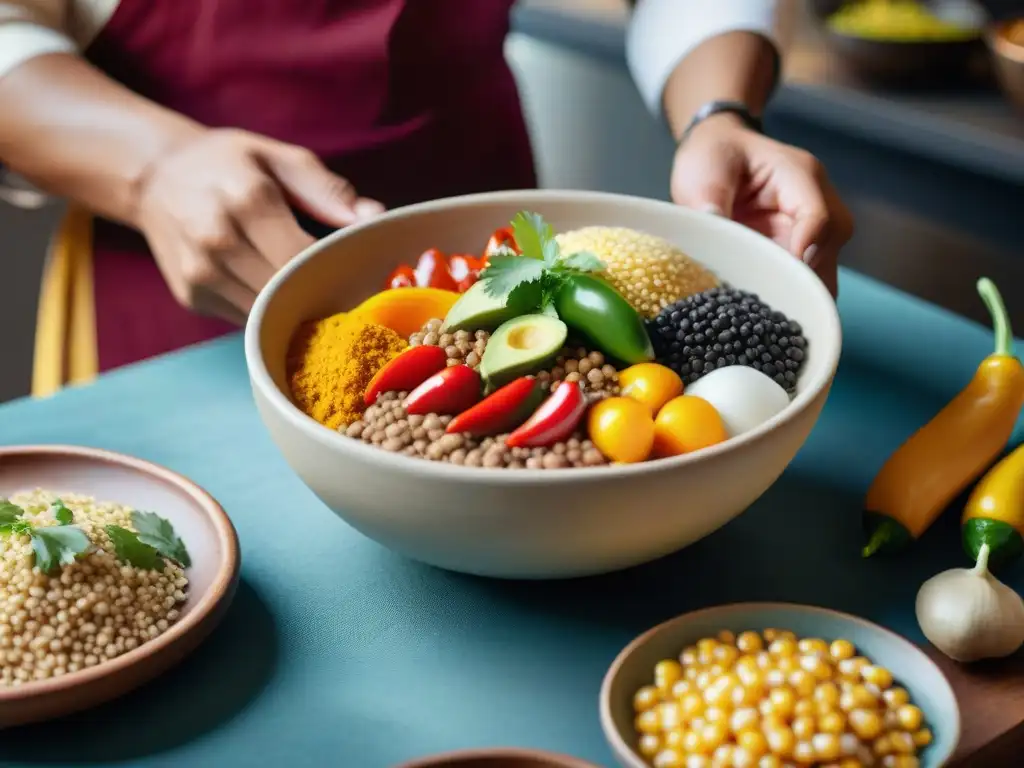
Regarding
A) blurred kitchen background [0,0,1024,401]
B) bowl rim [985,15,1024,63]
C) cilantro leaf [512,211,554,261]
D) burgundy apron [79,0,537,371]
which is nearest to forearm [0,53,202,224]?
burgundy apron [79,0,537,371]

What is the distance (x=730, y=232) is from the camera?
0.99 meters

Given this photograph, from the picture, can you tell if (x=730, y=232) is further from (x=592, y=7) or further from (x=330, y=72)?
(x=592, y=7)

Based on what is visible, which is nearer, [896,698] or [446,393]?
[896,698]

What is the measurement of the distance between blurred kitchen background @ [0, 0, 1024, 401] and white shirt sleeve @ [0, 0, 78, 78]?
3.30 ft

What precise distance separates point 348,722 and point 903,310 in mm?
767

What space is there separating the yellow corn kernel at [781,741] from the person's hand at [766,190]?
50 centimetres

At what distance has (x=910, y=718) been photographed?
2.19 feet

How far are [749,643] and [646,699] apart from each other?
8 centimetres

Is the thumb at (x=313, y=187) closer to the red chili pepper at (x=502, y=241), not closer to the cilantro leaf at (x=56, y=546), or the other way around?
the red chili pepper at (x=502, y=241)

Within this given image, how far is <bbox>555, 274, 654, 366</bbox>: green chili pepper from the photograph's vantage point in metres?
0.84

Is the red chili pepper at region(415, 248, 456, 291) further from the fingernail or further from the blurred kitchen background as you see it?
the blurred kitchen background

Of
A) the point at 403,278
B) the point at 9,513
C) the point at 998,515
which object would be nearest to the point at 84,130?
the point at 403,278

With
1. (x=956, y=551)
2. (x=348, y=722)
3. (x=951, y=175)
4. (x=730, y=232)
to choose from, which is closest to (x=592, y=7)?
(x=951, y=175)

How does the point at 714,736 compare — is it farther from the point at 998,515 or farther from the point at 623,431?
the point at 998,515
